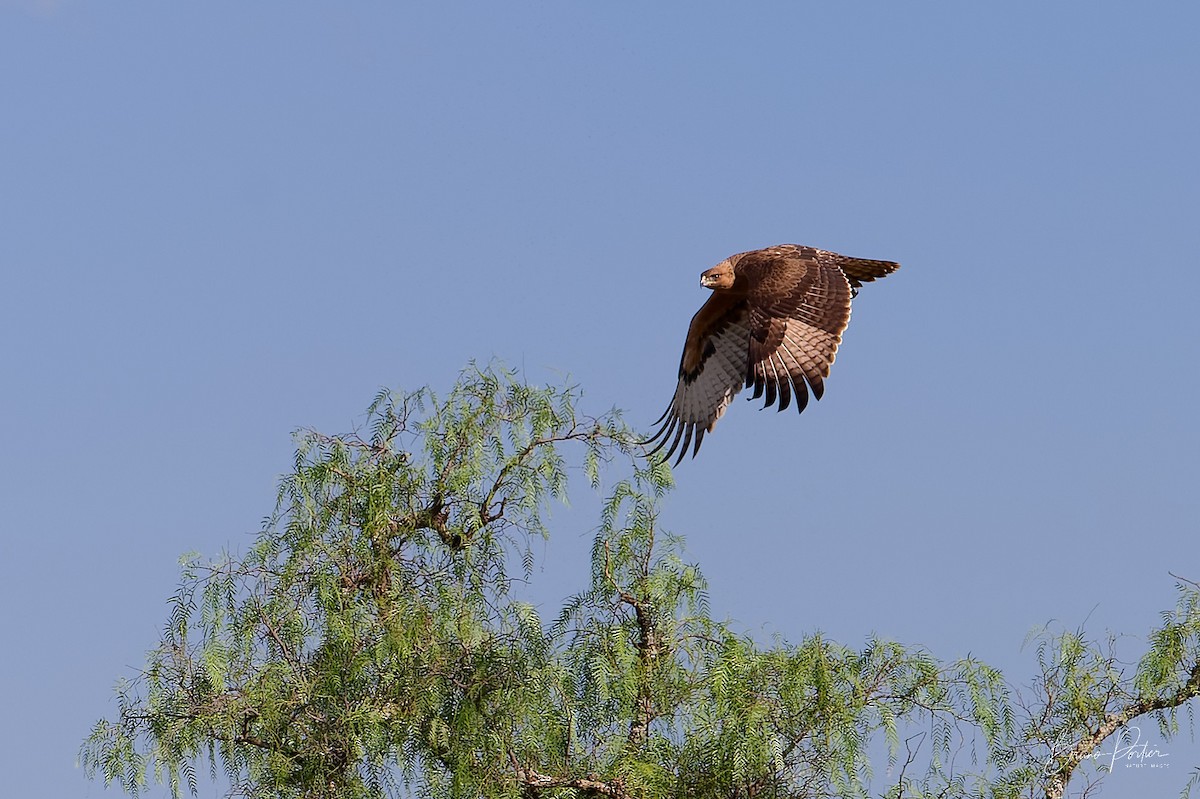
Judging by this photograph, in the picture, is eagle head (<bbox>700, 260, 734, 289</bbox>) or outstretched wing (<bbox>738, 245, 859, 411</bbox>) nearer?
outstretched wing (<bbox>738, 245, 859, 411</bbox>)

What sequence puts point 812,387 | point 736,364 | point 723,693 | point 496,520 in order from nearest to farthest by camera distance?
point 723,693, point 496,520, point 812,387, point 736,364

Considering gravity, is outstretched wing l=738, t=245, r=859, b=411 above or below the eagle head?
below

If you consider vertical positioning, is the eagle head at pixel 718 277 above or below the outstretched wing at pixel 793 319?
above

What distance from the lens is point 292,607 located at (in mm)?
7035

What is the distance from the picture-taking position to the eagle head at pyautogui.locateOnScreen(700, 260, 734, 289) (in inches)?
333

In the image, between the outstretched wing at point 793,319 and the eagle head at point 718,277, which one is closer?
the outstretched wing at point 793,319

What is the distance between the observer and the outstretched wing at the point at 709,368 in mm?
8414

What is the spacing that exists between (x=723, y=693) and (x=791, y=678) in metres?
0.30

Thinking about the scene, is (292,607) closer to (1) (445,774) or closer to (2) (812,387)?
(1) (445,774)

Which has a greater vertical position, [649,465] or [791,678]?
[649,465]

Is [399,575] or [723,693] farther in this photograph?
[399,575]

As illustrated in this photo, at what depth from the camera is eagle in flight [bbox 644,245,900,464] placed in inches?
319

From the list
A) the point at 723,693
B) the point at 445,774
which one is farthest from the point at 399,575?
the point at 723,693

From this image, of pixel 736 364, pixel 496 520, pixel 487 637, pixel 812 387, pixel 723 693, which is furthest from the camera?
pixel 736 364
